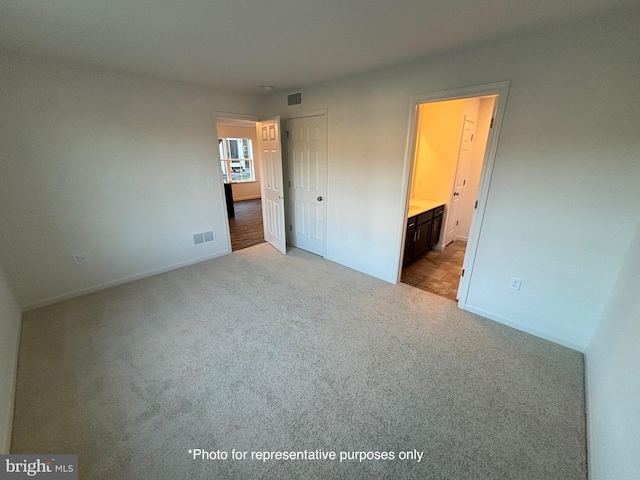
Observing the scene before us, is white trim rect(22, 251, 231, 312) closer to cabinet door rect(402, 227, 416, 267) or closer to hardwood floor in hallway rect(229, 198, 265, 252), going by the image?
hardwood floor in hallway rect(229, 198, 265, 252)

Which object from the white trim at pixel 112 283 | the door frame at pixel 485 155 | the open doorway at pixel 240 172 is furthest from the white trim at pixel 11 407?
the open doorway at pixel 240 172

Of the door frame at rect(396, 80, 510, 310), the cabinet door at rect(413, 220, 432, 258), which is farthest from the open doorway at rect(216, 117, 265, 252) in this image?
the door frame at rect(396, 80, 510, 310)

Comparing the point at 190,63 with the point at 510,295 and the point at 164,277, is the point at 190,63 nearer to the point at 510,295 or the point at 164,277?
the point at 164,277

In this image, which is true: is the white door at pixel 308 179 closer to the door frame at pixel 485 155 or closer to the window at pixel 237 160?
the door frame at pixel 485 155

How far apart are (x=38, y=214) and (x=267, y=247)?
8.97 ft

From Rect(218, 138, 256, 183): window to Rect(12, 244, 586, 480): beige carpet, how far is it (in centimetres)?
601

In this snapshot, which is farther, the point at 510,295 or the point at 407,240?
the point at 407,240

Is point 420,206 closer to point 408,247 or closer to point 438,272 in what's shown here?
point 408,247

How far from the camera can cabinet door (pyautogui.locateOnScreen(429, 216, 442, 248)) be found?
4.00 metres

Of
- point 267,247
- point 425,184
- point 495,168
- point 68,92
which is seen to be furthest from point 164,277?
point 425,184

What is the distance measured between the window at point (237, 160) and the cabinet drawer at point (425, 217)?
6.24 metres

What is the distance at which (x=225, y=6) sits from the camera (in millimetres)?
1504

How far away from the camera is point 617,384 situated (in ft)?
4.30

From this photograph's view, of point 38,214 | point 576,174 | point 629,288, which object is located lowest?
point 629,288
